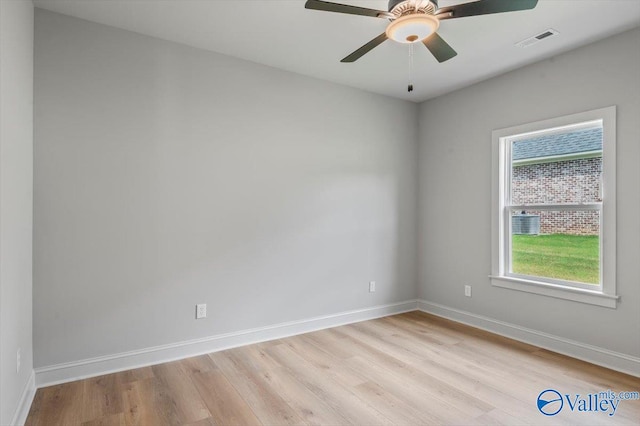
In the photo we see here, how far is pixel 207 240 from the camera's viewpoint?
10.2 ft

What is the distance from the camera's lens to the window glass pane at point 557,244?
3.06 metres

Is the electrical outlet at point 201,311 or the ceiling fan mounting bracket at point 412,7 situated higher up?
the ceiling fan mounting bracket at point 412,7

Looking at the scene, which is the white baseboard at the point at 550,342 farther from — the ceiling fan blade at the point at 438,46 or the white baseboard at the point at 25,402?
the white baseboard at the point at 25,402

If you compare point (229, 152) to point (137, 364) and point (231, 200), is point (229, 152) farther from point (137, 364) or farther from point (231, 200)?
point (137, 364)

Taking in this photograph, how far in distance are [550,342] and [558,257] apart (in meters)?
0.79

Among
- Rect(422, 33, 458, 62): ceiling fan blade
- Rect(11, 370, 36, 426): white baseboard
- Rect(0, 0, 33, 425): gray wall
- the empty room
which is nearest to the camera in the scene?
Rect(0, 0, 33, 425): gray wall

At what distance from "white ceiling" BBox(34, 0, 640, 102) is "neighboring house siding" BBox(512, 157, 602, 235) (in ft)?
3.40

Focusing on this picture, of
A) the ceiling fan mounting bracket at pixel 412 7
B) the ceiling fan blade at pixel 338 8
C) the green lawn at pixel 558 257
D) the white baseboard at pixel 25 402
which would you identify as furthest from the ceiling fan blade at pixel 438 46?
the white baseboard at pixel 25 402

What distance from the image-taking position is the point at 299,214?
3635 millimetres

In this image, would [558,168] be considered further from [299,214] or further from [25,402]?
[25,402]

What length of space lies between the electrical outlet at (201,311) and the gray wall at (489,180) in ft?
9.14

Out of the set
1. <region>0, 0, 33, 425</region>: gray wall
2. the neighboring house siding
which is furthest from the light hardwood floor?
the neighboring house siding

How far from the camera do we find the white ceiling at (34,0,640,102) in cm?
246

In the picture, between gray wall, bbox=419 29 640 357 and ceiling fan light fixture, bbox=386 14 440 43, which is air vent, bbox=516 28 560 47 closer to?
gray wall, bbox=419 29 640 357
